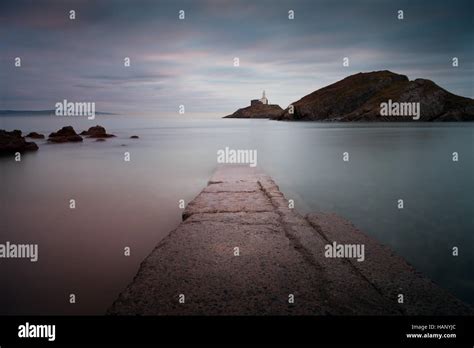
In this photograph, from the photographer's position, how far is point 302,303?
12.5 feet

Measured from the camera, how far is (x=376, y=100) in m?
106

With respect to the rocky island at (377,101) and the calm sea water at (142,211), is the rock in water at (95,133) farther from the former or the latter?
the rocky island at (377,101)

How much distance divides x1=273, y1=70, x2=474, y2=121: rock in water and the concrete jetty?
3427 inches

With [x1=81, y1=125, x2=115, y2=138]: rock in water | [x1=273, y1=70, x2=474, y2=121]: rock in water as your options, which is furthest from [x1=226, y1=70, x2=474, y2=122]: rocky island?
[x1=81, y1=125, x2=115, y2=138]: rock in water

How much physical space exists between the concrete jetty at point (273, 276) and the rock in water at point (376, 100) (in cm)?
8704

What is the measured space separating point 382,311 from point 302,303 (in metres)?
0.92

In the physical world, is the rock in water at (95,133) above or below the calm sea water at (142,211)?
above

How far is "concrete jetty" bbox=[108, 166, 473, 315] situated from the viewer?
380cm

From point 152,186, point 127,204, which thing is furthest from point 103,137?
point 127,204

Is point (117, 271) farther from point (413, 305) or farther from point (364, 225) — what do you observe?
point (364, 225)

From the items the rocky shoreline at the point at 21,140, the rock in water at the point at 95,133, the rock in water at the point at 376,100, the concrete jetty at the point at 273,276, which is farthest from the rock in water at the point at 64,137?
the rock in water at the point at 376,100

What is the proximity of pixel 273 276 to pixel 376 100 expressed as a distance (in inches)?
4510

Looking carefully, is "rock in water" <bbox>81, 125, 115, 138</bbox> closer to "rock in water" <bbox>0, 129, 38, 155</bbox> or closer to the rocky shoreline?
the rocky shoreline

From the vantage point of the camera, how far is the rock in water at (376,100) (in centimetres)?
8331
